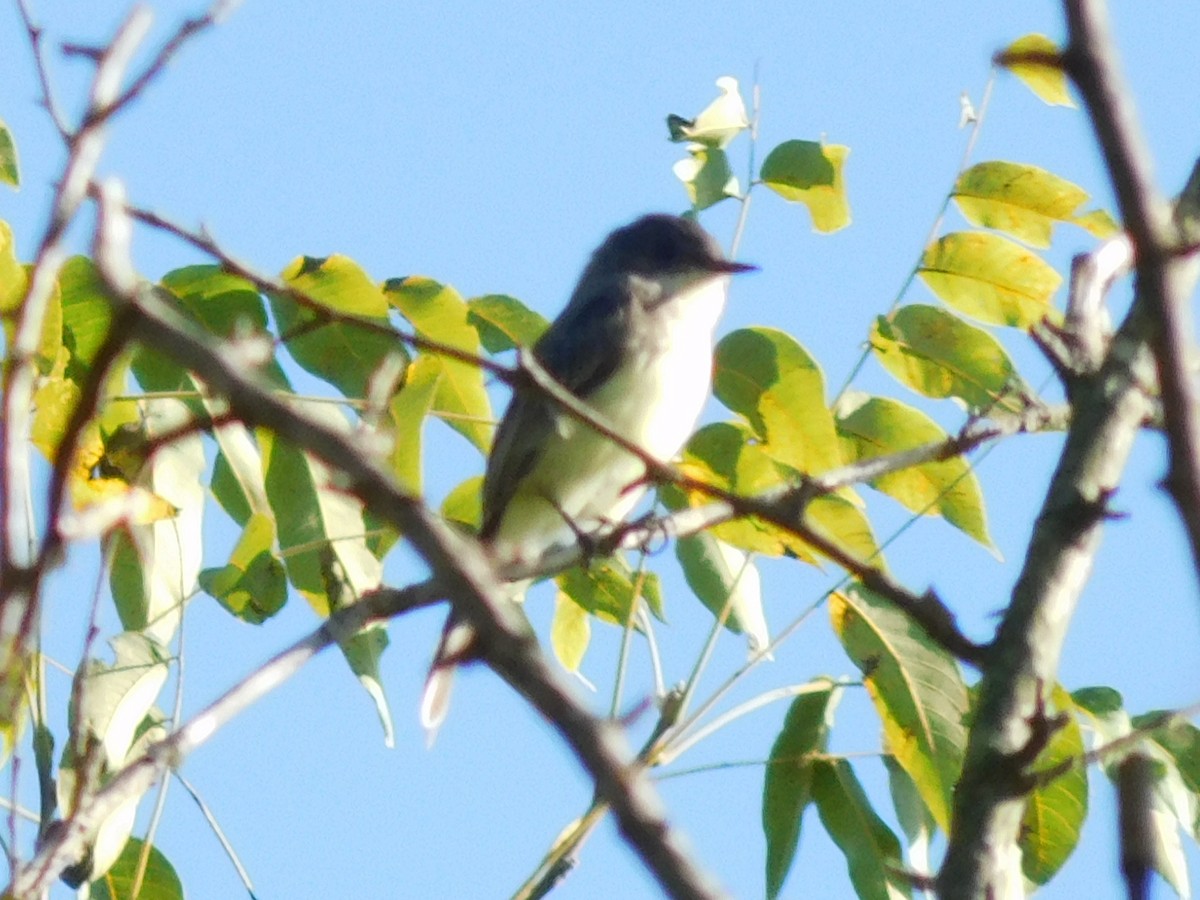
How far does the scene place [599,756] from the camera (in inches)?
32.9

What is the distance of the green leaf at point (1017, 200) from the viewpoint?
3811mm

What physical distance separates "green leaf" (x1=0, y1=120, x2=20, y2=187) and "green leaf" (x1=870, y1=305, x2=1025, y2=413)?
6.03 feet

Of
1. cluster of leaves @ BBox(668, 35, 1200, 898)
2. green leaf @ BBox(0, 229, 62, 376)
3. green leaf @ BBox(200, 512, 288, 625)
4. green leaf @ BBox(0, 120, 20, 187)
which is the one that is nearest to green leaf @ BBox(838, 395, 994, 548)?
cluster of leaves @ BBox(668, 35, 1200, 898)

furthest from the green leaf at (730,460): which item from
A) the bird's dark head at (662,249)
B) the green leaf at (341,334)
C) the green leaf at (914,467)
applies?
the bird's dark head at (662,249)

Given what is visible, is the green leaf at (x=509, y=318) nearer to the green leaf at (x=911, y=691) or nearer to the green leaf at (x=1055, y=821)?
the green leaf at (x=911, y=691)

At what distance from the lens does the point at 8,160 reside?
3363mm

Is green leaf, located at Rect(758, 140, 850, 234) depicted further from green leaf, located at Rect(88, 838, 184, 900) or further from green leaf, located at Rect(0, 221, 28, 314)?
green leaf, located at Rect(88, 838, 184, 900)

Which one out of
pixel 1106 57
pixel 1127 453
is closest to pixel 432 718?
pixel 1127 453

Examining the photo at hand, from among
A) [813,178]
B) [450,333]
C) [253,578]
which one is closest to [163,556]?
[253,578]

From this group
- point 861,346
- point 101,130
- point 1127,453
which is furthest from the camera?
point 861,346

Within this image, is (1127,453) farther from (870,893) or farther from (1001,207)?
(1001,207)

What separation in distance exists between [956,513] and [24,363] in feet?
9.01

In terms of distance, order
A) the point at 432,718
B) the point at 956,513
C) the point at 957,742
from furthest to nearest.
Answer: the point at 432,718
the point at 956,513
the point at 957,742

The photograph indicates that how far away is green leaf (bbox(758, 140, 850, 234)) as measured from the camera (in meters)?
3.89
